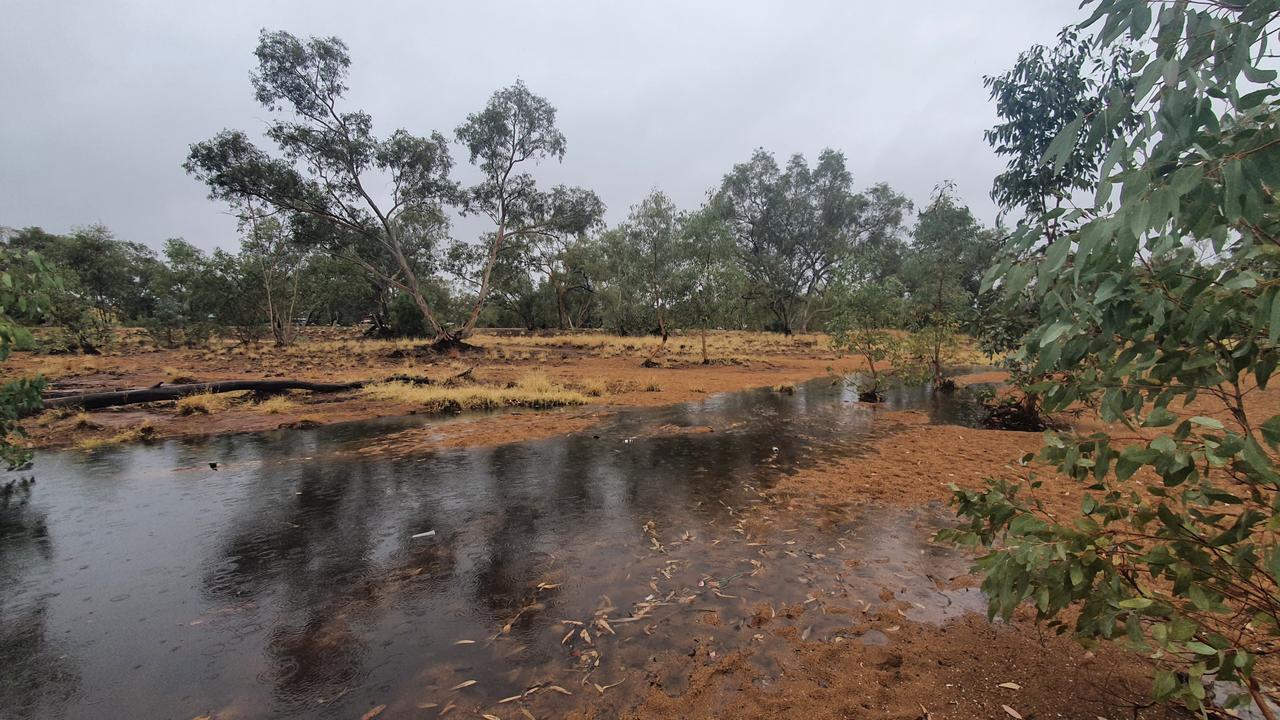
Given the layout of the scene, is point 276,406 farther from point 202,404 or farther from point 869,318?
point 869,318

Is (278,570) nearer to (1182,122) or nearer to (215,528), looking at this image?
(215,528)

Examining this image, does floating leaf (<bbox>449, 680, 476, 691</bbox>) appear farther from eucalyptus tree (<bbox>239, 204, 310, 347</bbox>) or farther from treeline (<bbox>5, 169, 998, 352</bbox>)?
eucalyptus tree (<bbox>239, 204, 310, 347</bbox>)

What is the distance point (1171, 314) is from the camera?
1.47 metres

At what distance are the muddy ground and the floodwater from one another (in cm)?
14

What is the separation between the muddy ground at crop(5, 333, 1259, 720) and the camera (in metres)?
2.52

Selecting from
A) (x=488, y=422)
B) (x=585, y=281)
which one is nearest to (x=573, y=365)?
(x=488, y=422)

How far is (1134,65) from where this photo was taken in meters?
1.28

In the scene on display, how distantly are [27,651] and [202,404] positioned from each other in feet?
36.3

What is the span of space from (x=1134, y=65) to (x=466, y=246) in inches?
1614

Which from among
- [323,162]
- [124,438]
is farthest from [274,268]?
[124,438]

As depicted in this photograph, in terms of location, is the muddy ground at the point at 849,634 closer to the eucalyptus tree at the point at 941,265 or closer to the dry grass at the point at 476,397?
the dry grass at the point at 476,397

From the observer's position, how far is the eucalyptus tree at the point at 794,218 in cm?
4106

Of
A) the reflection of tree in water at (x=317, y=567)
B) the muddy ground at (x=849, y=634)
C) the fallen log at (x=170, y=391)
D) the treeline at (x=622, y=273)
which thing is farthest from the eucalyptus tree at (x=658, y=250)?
the reflection of tree in water at (x=317, y=567)

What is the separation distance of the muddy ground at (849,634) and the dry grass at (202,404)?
263 millimetres
